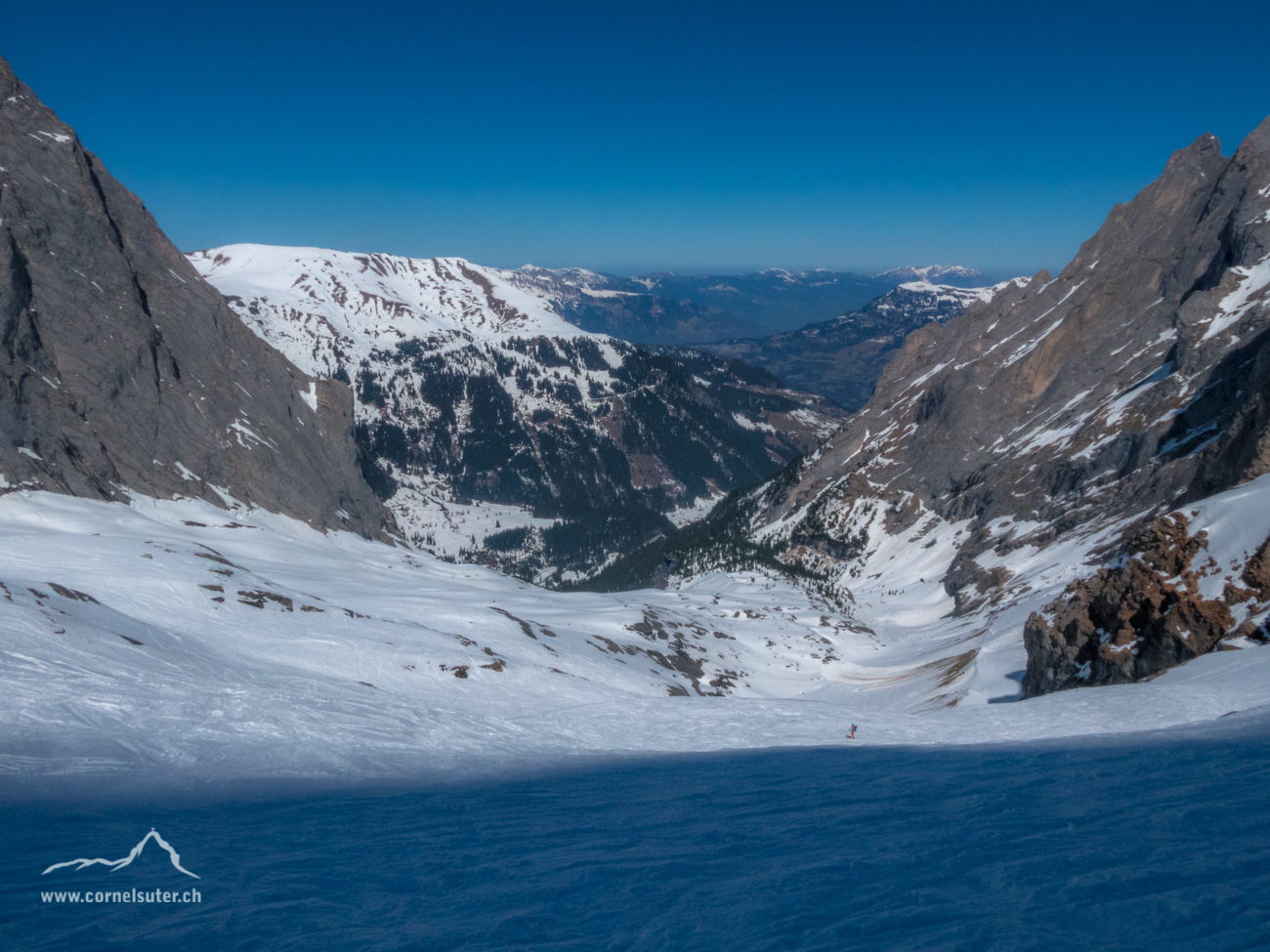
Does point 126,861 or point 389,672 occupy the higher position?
point 126,861

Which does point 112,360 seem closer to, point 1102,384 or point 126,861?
point 126,861

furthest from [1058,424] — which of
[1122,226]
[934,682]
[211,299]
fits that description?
[211,299]

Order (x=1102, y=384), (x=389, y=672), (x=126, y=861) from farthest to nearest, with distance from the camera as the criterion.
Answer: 1. (x=1102, y=384)
2. (x=389, y=672)
3. (x=126, y=861)

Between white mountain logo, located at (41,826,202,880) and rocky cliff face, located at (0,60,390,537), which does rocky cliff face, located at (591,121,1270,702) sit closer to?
white mountain logo, located at (41,826,202,880)

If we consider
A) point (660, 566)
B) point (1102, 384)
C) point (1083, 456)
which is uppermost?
point (1102, 384)

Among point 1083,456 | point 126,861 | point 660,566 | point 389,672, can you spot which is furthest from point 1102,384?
point 126,861

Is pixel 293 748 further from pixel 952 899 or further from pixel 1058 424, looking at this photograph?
pixel 1058 424

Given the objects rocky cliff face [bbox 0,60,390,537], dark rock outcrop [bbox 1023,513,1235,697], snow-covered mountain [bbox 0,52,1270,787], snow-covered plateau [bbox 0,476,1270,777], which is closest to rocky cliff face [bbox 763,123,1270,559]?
snow-covered mountain [bbox 0,52,1270,787]
